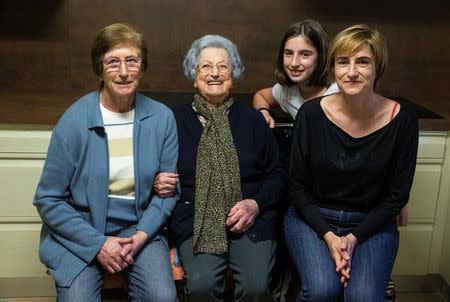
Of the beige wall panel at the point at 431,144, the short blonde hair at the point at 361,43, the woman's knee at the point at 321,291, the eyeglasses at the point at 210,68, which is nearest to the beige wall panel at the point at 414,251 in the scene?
the beige wall panel at the point at 431,144

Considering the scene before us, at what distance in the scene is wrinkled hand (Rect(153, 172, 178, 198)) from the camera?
2031 mm

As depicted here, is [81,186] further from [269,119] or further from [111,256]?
[269,119]

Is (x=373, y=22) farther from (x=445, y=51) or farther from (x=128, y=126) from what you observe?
(x=128, y=126)

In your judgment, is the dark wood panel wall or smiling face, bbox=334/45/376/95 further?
the dark wood panel wall

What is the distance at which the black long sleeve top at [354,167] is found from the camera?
2.00 metres

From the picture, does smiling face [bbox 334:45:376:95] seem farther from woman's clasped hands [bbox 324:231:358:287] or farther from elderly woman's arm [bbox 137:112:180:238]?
elderly woman's arm [bbox 137:112:180:238]

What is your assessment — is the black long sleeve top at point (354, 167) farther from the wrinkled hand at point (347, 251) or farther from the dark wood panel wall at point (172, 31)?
the dark wood panel wall at point (172, 31)

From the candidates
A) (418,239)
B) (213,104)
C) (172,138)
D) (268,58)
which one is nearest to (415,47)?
(268,58)

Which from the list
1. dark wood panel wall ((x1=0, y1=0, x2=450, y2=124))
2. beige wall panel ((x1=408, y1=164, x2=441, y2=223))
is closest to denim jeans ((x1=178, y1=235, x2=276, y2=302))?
beige wall panel ((x1=408, y1=164, x2=441, y2=223))

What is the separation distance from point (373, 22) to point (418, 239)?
0.95 m

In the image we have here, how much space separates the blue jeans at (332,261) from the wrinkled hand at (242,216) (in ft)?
0.42

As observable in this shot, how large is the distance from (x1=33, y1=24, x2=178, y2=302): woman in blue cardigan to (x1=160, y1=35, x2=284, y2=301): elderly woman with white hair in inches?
3.9

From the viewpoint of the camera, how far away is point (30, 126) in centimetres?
235

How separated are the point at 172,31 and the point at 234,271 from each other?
46.9 inches
